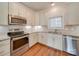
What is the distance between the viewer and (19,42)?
1.97 m

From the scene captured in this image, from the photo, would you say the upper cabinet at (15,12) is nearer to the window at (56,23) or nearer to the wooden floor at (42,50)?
the window at (56,23)

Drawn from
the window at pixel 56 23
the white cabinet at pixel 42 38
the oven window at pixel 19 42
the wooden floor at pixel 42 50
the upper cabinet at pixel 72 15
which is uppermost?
the upper cabinet at pixel 72 15

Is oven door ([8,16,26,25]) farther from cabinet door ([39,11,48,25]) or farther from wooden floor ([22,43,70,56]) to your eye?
wooden floor ([22,43,70,56])

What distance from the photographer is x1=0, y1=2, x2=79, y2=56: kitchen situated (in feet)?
5.91

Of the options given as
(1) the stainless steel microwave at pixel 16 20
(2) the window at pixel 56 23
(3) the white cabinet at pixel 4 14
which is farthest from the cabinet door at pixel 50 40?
(3) the white cabinet at pixel 4 14

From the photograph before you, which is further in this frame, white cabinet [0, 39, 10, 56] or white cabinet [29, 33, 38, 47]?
white cabinet [29, 33, 38, 47]

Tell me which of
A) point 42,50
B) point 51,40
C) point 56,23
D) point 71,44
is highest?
point 56,23

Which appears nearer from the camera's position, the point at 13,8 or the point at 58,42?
the point at 13,8

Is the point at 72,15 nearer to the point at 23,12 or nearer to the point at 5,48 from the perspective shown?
the point at 23,12

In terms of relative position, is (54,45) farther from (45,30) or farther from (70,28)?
(70,28)

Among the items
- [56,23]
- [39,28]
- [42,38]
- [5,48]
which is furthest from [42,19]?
[5,48]

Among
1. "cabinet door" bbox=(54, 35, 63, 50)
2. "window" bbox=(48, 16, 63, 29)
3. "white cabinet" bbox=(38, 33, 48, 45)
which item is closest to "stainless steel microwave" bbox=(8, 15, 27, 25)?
"white cabinet" bbox=(38, 33, 48, 45)

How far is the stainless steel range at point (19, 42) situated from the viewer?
72.7 inches

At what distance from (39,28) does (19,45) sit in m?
0.61
